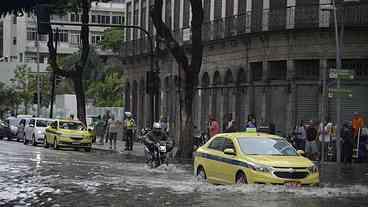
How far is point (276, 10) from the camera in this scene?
36.9 m

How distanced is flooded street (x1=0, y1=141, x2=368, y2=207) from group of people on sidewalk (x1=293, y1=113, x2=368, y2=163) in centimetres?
641

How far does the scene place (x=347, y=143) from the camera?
101 feet

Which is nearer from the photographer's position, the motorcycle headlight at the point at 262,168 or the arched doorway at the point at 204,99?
the motorcycle headlight at the point at 262,168

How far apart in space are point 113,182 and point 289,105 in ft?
62.6

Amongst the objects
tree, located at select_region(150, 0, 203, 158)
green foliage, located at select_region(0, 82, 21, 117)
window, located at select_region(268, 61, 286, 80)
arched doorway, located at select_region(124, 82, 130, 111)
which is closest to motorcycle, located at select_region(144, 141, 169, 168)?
tree, located at select_region(150, 0, 203, 158)

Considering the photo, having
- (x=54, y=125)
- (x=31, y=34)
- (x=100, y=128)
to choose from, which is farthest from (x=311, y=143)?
(x=31, y=34)

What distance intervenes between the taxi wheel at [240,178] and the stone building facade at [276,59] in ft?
50.7

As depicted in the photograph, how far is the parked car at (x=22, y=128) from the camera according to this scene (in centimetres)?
4644

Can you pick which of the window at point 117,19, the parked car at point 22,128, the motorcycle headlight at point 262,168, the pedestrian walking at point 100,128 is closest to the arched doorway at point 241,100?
the pedestrian walking at point 100,128

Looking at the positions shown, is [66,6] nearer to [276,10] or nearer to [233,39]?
[233,39]

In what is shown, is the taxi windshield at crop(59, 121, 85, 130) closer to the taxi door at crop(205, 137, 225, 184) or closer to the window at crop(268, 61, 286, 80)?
the window at crop(268, 61, 286, 80)

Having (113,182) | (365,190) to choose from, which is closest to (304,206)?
(365,190)

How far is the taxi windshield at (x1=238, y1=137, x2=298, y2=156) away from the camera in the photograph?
1800 centimetres

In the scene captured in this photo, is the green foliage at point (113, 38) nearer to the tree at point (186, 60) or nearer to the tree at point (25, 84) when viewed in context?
the tree at point (25, 84)
